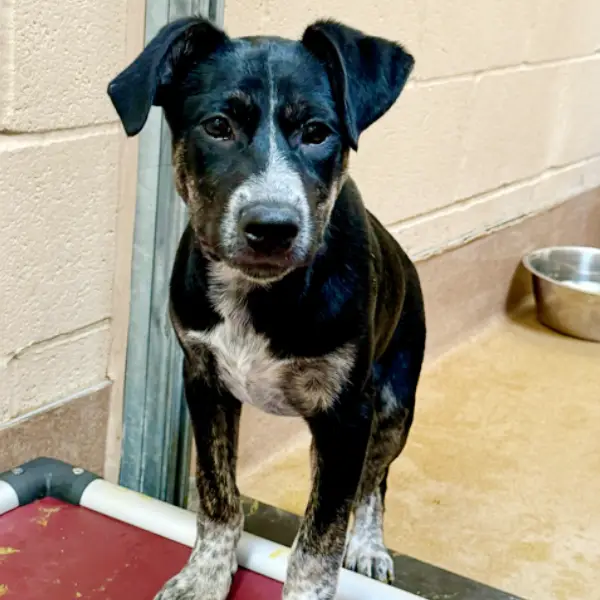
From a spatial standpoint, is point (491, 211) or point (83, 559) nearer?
point (83, 559)

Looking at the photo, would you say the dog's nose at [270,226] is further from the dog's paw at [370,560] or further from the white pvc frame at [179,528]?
the dog's paw at [370,560]

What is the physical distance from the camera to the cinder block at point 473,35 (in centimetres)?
315

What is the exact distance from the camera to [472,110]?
3559mm

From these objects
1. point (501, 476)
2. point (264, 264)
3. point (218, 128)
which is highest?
point (218, 128)

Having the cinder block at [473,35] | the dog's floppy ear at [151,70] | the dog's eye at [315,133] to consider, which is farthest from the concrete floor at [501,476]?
the dog's floppy ear at [151,70]

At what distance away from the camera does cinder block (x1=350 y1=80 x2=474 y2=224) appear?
3.02 m

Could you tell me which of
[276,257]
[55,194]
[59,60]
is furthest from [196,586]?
[59,60]

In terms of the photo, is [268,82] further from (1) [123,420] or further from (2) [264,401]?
(1) [123,420]

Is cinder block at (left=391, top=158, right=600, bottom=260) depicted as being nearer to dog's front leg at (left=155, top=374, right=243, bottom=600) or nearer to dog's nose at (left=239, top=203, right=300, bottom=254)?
dog's front leg at (left=155, top=374, right=243, bottom=600)

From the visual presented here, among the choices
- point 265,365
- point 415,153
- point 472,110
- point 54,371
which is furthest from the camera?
point 472,110

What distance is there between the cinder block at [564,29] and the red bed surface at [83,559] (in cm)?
265

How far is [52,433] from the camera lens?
2254mm

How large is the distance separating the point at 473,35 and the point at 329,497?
7.04 ft

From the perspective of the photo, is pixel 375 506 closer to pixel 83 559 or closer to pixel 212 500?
pixel 212 500
